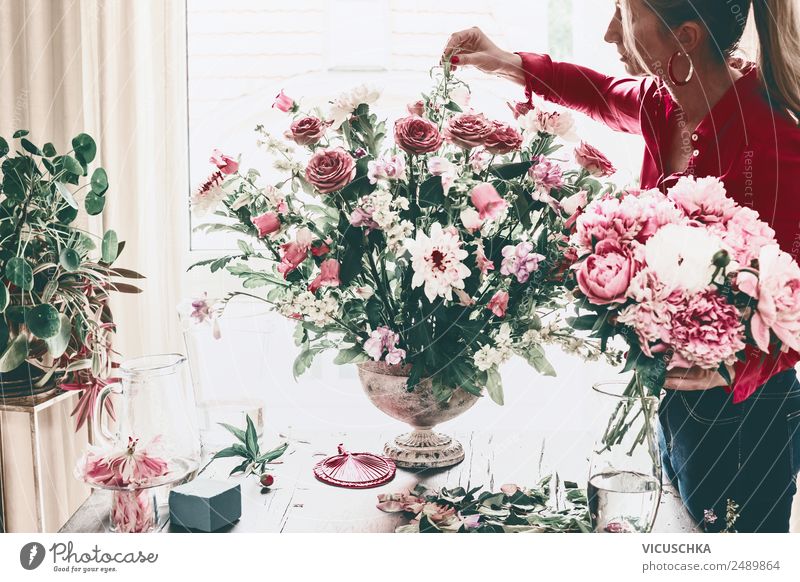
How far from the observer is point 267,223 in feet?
2.24

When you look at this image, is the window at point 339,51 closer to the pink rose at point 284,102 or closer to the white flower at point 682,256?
the pink rose at point 284,102

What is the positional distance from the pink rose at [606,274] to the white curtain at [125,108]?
847 millimetres

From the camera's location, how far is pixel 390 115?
50.4 inches

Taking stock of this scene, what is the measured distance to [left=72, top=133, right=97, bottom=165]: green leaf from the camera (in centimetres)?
78

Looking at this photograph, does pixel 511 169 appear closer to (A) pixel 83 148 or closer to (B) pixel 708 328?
(B) pixel 708 328

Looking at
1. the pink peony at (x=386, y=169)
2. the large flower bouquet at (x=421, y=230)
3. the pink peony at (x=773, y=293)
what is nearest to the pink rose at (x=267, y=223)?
the large flower bouquet at (x=421, y=230)

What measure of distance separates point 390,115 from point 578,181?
0.65 metres

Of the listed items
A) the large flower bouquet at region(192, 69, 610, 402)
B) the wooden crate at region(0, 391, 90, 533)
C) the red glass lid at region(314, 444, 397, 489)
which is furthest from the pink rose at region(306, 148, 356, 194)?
Answer: the wooden crate at region(0, 391, 90, 533)

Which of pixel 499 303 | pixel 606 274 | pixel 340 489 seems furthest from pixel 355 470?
pixel 606 274

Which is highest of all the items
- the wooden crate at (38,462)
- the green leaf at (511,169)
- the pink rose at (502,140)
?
the pink rose at (502,140)

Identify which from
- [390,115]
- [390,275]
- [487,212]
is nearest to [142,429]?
[390,275]

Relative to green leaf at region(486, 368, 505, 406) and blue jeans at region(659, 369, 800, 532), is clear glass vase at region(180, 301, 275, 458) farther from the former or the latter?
blue jeans at region(659, 369, 800, 532)

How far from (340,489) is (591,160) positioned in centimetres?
45

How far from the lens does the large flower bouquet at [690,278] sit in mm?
545
